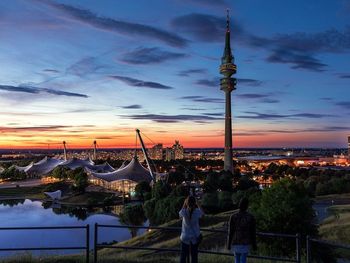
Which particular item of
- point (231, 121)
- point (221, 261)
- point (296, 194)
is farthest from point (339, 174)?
point (221, 261)

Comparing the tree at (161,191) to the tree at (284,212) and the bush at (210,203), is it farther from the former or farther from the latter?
the tree at (284,212)

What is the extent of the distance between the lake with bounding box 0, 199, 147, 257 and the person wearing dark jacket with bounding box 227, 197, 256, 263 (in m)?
11.7

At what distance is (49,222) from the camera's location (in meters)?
60.9

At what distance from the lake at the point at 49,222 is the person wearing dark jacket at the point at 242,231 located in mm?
11679

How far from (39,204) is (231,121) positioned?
249 feet

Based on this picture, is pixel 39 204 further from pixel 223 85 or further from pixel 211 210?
pixel 223 85

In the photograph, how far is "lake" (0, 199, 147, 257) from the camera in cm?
4109

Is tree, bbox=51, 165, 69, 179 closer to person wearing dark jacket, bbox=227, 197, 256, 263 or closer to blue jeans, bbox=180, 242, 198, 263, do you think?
blue jeans, bbox=180, 242, 198, 263

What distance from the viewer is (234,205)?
63.7 metres

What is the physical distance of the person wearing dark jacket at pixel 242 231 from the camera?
10055mm

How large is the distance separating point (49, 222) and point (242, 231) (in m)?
55.0

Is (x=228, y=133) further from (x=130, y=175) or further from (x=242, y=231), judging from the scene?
(x=242, y=231)

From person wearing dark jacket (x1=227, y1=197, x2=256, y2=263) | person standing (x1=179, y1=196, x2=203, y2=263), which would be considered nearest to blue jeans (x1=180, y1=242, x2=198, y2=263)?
person standing (x1=179, y1=196, x2=203, y2=263)

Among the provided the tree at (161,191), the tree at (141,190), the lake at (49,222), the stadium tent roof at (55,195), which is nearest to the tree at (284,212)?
the lake at (49,222)
